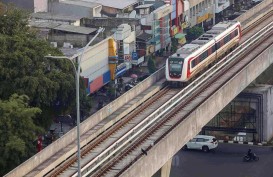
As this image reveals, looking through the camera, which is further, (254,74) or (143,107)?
(254,74)

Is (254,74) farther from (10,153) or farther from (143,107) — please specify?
(10,153)

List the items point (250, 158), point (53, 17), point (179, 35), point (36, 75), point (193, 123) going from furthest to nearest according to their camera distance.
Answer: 1. point (179, 35)
2. point (53, 17)
3. point (250, 158)
4. point (36, 75)
5. point (193, 123)

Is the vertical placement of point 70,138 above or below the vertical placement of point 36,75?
below

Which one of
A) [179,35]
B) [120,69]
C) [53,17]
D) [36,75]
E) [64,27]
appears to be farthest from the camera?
[179,35]

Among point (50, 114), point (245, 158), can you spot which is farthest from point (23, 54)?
point (245, 158)

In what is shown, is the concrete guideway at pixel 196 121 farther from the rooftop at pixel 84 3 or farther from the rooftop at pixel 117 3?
the rooftop at pixel 117 3

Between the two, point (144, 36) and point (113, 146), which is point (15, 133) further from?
point (144, 36)

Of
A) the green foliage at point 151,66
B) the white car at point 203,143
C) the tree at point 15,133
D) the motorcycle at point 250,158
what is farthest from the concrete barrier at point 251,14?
the tree at point 15,133

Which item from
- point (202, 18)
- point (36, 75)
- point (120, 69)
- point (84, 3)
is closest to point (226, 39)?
point (120, 69)
